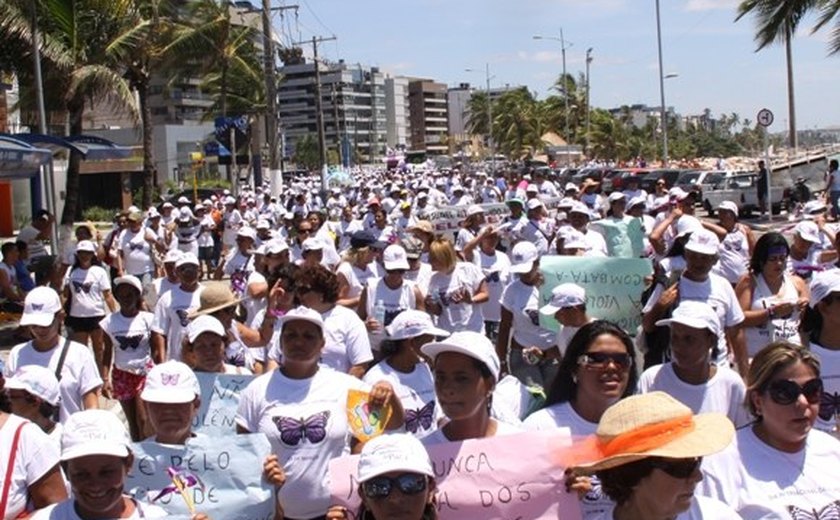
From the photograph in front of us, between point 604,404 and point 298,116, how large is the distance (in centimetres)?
19111

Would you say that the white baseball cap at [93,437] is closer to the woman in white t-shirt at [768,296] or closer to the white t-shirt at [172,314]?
the white t-shirt at [172,314]

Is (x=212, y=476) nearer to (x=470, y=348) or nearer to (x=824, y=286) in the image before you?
(x=470, y=348)

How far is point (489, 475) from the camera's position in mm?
3711

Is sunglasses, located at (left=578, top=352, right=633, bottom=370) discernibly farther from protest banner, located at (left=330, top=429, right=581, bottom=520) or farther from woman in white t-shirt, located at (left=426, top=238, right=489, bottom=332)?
woman in white t-shirt, located at (left=426, top=238, right=489, bottom=332)

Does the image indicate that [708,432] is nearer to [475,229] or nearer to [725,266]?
[725,266]

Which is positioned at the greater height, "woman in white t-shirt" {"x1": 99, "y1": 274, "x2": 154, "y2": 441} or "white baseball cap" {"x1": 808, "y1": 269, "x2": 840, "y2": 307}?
"white baseball cap" {"x1": 808, "y1": 269, "x2": 840, "y2": 307}

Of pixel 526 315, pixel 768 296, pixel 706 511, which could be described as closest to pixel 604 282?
pixel 526 315

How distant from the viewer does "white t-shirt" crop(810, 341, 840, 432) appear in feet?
15.7

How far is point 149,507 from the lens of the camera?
3717 mm

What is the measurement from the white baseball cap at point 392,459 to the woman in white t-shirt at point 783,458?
1139 millimetres

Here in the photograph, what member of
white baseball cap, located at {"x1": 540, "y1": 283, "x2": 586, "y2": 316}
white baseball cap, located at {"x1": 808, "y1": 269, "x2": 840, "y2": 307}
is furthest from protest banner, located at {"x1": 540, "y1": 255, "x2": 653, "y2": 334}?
white baseball cap, located at {"x1": 808, "y1": 269, "x2": 840, "y2": 307}

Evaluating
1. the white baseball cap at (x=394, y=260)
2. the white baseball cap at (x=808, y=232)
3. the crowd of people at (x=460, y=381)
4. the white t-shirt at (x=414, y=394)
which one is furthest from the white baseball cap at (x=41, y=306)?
the white baseball cap at (x=808, y=232)

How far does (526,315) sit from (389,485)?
15.9 ft

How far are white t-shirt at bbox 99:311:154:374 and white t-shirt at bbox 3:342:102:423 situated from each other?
163 centimetres
